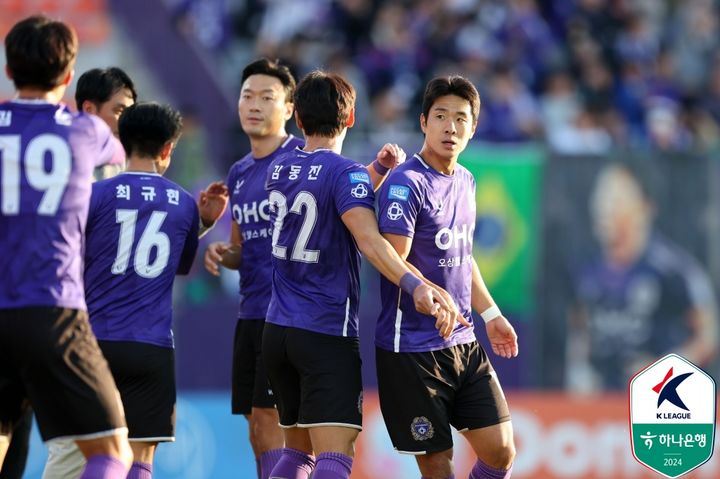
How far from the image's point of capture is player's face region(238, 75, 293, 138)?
8102mm

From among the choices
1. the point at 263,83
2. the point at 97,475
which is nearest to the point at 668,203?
the point at 263,83

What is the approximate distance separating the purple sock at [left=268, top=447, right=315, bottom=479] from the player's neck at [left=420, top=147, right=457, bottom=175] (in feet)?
5.93

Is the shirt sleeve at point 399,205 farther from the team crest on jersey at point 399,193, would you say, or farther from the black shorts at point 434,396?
the black shorts at point 434,396

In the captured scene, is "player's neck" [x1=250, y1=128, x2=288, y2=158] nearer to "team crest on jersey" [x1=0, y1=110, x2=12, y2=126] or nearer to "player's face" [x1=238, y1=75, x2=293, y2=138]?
"player's face" [x1=238, y1=75, x2=293, y2=138]

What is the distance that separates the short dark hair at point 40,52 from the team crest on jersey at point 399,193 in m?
1.95

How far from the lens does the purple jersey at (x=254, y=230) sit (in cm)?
803

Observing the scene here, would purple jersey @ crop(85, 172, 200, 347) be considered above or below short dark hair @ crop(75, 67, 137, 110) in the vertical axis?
below

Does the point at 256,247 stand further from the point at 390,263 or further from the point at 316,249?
the point at 390,263

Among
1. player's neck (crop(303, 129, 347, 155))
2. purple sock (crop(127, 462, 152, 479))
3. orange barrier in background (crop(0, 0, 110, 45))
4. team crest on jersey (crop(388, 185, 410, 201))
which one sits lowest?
purple sock (crop(127, 462, 152, 479))

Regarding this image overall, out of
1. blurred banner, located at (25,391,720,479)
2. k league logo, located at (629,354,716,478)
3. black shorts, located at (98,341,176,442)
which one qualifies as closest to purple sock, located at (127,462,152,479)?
black shorts, located at (98,341,176,442)

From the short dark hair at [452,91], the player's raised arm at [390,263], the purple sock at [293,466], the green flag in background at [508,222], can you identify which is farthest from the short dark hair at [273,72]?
the green flag in background at [508,222]

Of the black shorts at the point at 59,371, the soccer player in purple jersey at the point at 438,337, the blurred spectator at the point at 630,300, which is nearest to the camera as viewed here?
the black shorts at the point at 59,371

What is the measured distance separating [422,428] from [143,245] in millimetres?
1857

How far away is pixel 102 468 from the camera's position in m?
5.82
